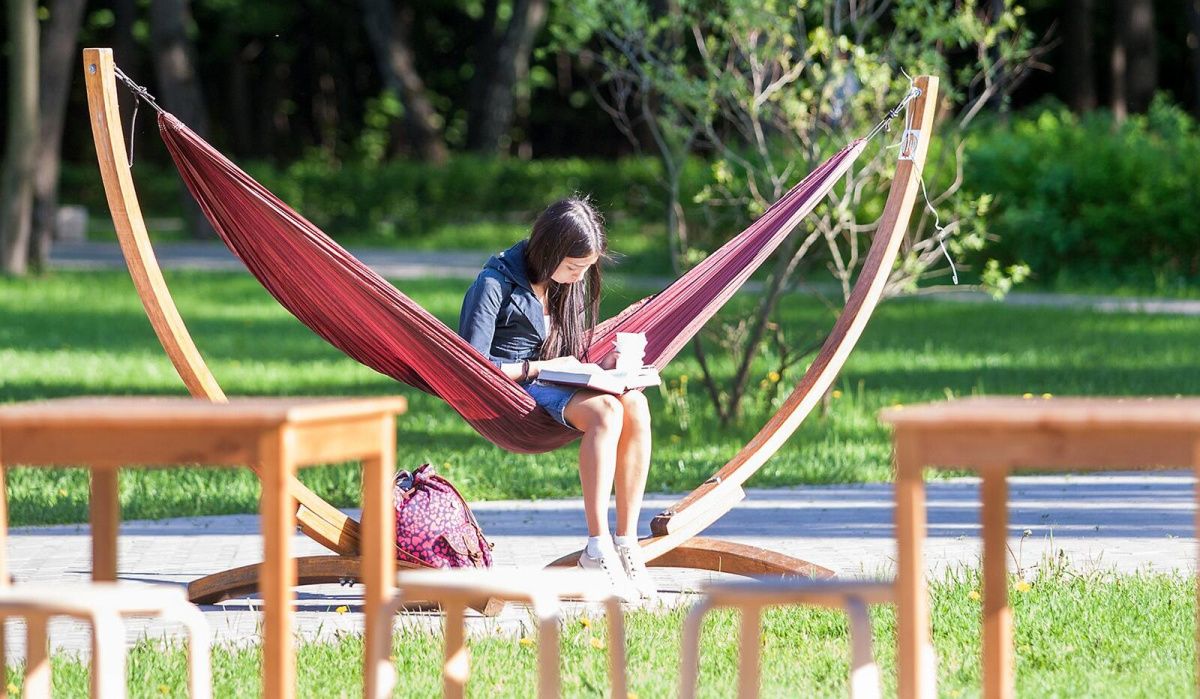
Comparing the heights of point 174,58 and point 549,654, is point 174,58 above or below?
above

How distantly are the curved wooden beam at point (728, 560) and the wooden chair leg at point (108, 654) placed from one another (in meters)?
2.26

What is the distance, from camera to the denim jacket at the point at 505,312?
523cm

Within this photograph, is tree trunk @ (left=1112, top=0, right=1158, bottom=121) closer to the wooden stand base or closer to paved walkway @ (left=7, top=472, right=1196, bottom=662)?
paved walkway @ (left=7, top=472, right=1196, bottom=662)

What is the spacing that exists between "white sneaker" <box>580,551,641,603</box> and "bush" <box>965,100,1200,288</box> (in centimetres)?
1193

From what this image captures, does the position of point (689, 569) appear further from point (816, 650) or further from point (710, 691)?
point (710, 691)

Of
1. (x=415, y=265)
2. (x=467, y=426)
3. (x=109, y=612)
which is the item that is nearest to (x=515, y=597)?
(x=109, y=612)

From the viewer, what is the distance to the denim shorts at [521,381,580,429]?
198 inches

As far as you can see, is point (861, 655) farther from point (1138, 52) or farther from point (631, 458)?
point (1138, 52)

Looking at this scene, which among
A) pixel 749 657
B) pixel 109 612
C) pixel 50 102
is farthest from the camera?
pixel 50 102

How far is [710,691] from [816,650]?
0.48 m

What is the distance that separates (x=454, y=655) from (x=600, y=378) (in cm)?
183

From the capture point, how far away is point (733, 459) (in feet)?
17.4

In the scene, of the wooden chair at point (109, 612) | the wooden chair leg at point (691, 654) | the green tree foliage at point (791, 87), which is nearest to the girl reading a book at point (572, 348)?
the wooden chair leg at point (691, 654)

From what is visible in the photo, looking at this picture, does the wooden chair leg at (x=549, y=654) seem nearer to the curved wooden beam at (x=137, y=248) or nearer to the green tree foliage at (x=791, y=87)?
the curved wooden beam at (x=137, y=248)
